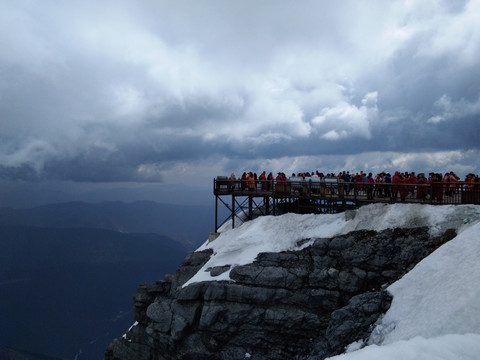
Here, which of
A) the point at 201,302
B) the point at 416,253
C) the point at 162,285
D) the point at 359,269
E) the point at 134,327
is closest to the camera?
the point at 416,253

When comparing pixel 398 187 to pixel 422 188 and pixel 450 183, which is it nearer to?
pixel 422 188

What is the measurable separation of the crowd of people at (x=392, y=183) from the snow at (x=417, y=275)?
1.54 m

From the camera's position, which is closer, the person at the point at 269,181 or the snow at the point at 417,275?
the snow at the point at 417,275

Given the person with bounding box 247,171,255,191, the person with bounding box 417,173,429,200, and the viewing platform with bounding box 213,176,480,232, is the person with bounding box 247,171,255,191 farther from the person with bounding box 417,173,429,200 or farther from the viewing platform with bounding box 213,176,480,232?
the person with bounding box 417,173,429,200

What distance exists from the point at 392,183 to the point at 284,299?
1064cm

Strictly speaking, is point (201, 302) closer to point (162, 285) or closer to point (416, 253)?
point (162, 285)

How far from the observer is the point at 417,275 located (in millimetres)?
14594

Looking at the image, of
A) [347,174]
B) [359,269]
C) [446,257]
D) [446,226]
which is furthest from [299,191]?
[446,257]

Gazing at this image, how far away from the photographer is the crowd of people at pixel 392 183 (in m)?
19.6

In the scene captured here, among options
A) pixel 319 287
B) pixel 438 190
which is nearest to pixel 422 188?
pixel 438 190

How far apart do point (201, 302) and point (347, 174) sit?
16207 mm

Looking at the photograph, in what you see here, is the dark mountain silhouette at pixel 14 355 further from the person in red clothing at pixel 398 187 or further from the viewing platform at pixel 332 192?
the person in red clothing at pixel 398 187

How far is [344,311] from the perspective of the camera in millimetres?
15305

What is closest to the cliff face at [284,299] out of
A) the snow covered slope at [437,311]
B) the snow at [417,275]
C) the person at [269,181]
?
the snow at [417,275]
